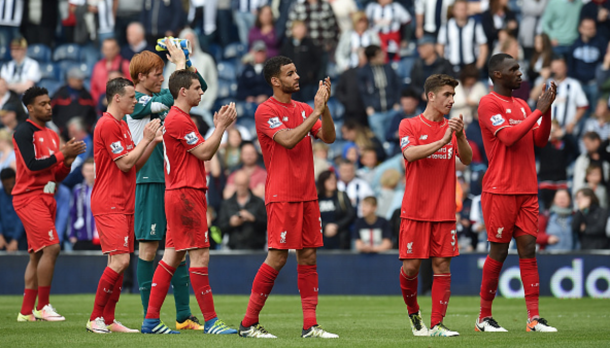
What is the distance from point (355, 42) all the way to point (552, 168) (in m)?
5.40

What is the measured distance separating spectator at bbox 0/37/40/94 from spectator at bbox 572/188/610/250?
40.9ft

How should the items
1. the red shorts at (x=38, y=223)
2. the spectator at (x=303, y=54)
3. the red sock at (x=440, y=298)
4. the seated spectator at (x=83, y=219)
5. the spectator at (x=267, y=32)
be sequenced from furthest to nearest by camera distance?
the spectator at (x=267, y=32)
the spectator at (x=303, y=54)
the seated spectator at (x=83, y=219)
the red shorts at (x=38, y=223)
the red sock at (x=440, y=298)

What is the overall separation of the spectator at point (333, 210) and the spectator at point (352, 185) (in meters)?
0.69

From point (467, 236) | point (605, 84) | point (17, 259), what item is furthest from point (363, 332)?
point (605, 84)

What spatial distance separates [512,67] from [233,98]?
12.5 m

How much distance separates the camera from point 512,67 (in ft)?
31.7

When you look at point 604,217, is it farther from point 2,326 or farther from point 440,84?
point 2,326

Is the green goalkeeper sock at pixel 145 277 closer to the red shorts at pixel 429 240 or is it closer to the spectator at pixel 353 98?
the red shorts at pixel 429 240

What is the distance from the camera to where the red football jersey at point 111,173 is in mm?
9539

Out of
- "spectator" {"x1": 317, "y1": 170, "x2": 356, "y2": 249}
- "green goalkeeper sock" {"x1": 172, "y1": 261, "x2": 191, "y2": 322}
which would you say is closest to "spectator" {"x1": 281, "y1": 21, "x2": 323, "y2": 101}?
"spectator" {"x1": 317, "y1": 170, "x2": 356, "y2": 249}

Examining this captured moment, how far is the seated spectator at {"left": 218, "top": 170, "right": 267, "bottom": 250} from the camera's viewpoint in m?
16.8

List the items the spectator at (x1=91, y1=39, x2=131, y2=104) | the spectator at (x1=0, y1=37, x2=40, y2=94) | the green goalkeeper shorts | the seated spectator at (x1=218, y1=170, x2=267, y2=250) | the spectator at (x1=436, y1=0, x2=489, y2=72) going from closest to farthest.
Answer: the green goalkeeper shorts < the seated spectator at (x1=218, y1=170, x2=267, y2=250) < the spectator at (x1=436, y1=0, x2=489, y2=72) < the spectator at (x1=91, y1=39, x2=131, y2=104) < the spectator at (x1=0, y1=37, x2=40, y2=94)

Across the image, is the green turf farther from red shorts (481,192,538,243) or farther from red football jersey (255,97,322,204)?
red football jersey (255,97,322,204)

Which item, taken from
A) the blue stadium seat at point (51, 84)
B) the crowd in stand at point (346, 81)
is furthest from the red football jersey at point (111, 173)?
the blue stadium seat at point (51, 84)
